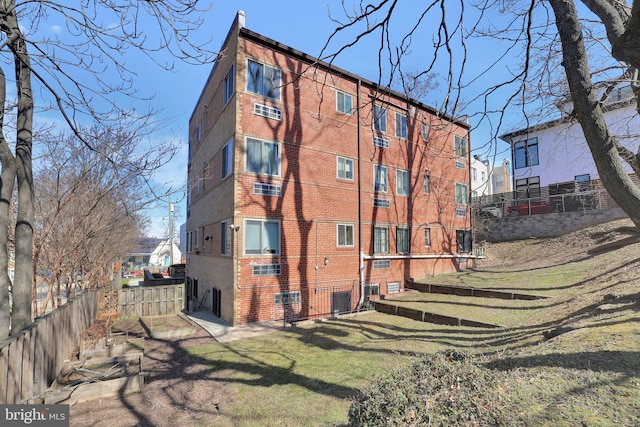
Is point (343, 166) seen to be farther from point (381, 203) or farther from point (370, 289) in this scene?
point (370, 289)

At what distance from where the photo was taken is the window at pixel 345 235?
15.9m

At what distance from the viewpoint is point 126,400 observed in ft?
20.6

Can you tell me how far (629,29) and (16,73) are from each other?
9369mm

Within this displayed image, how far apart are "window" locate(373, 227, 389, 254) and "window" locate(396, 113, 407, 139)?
6100 millimetres

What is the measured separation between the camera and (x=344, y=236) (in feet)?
52.6

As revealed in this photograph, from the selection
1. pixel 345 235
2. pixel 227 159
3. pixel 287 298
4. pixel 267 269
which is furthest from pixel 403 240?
pixel 227 159

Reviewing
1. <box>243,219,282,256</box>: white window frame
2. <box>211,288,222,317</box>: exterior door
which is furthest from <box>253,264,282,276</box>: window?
<box>211,288,222,317</box>: exterior door

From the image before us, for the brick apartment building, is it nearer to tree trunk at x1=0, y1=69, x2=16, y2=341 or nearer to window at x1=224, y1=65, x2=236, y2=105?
window at x1=224, y1=65, x2=236, y2=105

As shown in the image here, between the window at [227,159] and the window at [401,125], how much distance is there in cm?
Result: 1056

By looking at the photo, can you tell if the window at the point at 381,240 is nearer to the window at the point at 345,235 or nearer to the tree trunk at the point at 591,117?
the window at the point at 345,235

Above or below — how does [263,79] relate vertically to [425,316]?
above

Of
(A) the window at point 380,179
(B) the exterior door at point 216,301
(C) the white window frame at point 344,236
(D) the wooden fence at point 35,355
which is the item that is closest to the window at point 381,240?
(C) the white window frame at point 344,236

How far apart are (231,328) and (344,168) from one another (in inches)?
370

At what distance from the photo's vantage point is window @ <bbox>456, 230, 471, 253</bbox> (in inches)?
910
